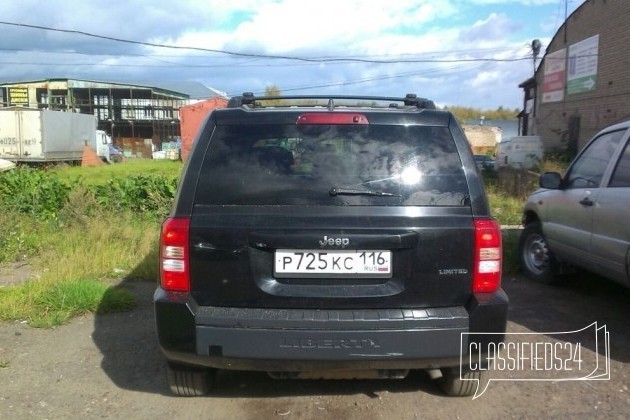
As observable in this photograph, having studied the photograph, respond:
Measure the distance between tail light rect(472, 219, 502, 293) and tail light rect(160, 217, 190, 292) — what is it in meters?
1.52

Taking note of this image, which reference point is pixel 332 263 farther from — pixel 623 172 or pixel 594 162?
pixel 594 162

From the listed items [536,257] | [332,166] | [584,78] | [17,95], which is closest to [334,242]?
[332,166]

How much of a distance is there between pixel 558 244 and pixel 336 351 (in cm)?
380

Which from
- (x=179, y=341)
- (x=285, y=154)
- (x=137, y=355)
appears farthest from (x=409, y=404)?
(x=137, y=355)

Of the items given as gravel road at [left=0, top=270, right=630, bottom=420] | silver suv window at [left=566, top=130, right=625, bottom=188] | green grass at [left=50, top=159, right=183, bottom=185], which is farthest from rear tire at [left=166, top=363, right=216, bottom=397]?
green grass at [left=50, top=159, right=183, bottom=185]

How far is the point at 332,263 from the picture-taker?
3023 millimetres

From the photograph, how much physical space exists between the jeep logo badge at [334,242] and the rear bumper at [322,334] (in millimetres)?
351

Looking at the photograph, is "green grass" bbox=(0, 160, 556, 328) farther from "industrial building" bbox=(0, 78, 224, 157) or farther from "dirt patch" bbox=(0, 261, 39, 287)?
"industrial building" bbox=(0, 78, 224, 157)

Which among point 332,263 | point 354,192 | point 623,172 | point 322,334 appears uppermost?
point 623,172

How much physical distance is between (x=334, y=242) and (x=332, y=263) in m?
0.12

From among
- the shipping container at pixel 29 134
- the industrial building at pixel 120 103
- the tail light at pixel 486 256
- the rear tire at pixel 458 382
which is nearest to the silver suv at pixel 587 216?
the rear tire at pixel 458 382

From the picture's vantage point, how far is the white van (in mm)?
21531

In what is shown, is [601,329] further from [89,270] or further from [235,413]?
[89,270]

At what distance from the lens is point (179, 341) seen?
3.07m
